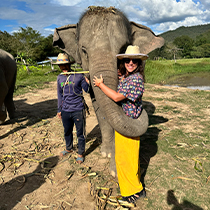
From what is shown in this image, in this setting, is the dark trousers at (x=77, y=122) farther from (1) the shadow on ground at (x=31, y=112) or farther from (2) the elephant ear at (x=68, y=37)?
(1) the shadow on ground at (x=31, y=112)

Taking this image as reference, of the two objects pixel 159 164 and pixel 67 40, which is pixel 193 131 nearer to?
pixel 159 164

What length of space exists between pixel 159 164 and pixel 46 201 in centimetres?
210

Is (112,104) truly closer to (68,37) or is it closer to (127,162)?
(127,162)

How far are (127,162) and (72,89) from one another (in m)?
1.54

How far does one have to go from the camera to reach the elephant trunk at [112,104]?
2.13 metres

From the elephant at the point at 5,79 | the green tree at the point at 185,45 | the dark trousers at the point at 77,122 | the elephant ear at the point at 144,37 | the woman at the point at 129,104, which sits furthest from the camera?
the green tree at the point at 185,45

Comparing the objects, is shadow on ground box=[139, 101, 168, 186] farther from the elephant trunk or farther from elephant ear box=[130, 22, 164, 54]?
elephant ear box=[130, 22, 164, 54]

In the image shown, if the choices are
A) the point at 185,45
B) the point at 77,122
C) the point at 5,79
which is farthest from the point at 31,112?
the point at 185,45

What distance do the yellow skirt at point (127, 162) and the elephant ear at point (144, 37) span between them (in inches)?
81.3

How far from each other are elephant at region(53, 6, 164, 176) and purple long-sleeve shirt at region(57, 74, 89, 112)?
34 cm

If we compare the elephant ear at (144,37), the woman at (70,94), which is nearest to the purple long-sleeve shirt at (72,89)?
the woman at (70,94)

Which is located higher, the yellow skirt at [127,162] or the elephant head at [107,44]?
the elephant head at [107,44]

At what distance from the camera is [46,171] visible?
323cm

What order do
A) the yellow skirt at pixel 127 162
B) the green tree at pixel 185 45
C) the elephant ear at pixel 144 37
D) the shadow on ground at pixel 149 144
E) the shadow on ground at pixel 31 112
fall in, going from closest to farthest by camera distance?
the yellow skirt at pixel 127 162, the shadow on ground at pixel 149 144, the elephant ear at pixel 144 37, the shadow on ground at pixel 31 112, the green tree at pixel 185 45
